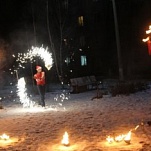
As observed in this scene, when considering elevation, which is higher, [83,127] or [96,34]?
[96,34]

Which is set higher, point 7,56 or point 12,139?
point 7,56

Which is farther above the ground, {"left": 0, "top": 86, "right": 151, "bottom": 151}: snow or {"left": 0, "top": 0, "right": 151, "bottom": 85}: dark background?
{"left": 0, "top": 0, "right": 151, "bottom": 85}: dark background

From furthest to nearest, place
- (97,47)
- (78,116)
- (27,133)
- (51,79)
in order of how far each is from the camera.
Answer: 1. (97,47)
2. (51,79)
3. (78,116)
4. (27,133)

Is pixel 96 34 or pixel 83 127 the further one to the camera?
pixel 96 34

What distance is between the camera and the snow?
8750mm

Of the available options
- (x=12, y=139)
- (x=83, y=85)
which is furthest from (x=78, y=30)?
(x=12, y=139)

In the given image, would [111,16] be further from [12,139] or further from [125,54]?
[12,139]

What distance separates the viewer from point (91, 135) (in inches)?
388

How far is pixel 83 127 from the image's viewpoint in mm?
11188

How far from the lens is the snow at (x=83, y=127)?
875 centimetres

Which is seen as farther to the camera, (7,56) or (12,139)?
(7,56)

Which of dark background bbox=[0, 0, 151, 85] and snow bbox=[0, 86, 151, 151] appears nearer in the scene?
snow bbox=[0, 86, 151, 151]

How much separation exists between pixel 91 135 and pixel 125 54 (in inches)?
1213

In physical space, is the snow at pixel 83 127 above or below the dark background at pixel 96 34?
below
